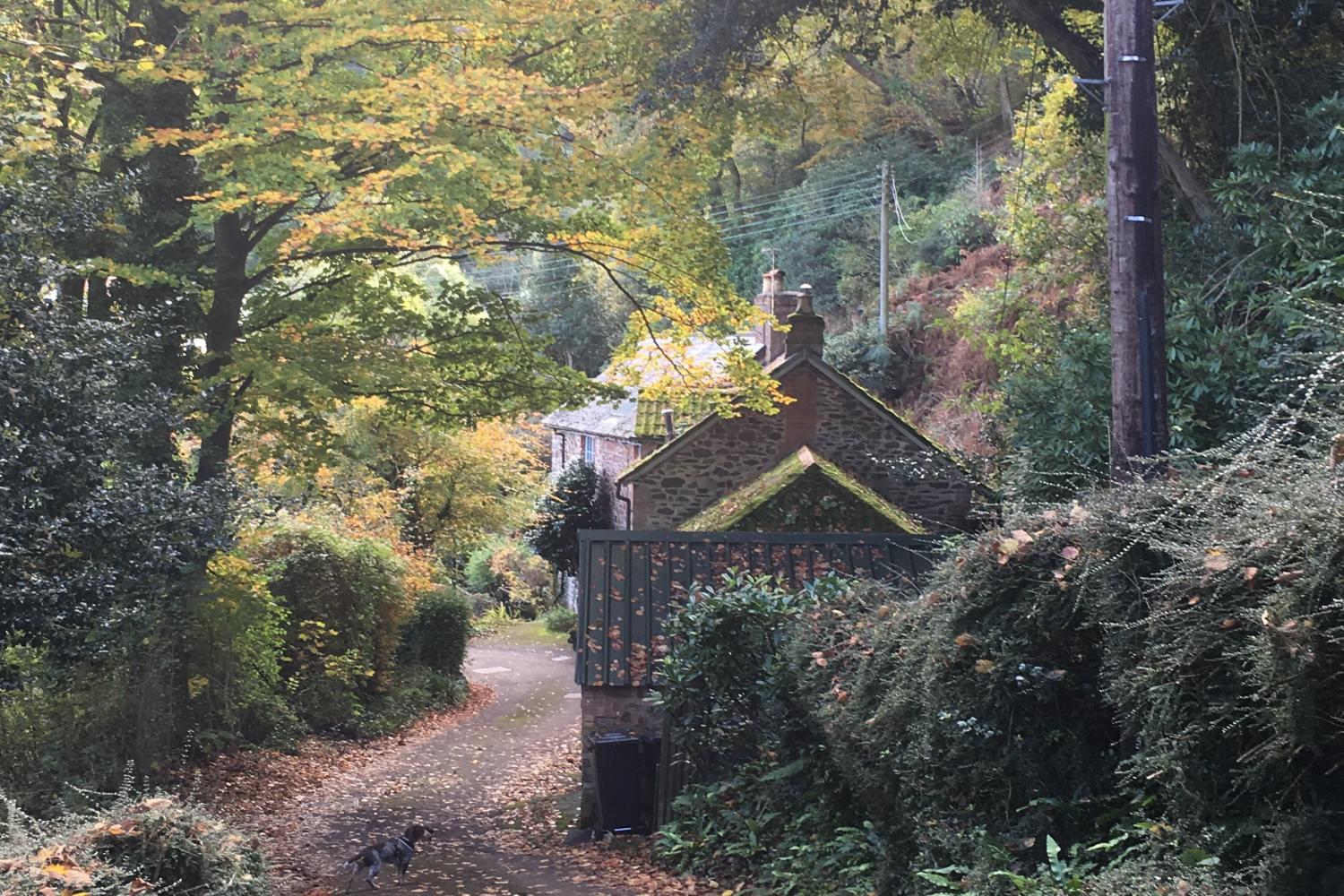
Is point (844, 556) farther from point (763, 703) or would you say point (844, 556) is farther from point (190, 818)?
point (190, 818)

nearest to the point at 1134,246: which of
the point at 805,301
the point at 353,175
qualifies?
the point at 353,175

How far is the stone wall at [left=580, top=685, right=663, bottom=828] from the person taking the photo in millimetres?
13109

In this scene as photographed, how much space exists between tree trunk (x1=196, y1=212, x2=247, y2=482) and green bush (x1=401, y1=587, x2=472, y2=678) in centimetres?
1018

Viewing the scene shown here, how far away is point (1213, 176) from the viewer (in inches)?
491

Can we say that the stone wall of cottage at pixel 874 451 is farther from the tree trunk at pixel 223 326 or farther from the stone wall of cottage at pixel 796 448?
the tree trunk at pixel 223 326

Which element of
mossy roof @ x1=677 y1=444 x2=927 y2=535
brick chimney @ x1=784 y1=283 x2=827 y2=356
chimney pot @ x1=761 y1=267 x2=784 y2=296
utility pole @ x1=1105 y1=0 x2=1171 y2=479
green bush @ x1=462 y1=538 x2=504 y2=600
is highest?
chimney pot @ x1=761 y1=267 x2=784 y2=296

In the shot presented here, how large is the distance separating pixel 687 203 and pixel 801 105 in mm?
2638

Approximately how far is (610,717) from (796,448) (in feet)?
24.6

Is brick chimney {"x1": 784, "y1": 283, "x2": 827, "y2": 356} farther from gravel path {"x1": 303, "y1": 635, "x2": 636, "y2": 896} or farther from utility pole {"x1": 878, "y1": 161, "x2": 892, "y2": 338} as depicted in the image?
Answer: utility pole {"x1": 878, "y1": 161, "x2": 892, "y2": 338}

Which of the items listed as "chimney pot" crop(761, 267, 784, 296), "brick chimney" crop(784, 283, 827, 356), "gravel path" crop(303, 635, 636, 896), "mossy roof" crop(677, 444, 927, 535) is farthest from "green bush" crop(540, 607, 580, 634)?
"brick chimney" crop(784, 283, 827, 356)

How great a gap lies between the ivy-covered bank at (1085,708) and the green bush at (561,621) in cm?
2290

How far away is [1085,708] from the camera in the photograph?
6836mm

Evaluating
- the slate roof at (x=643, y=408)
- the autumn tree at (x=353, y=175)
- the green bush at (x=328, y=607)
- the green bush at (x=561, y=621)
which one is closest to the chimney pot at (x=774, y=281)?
the slate roof at (x=643, y=408)

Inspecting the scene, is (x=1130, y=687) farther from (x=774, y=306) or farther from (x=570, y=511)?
(x=570, y=511)
